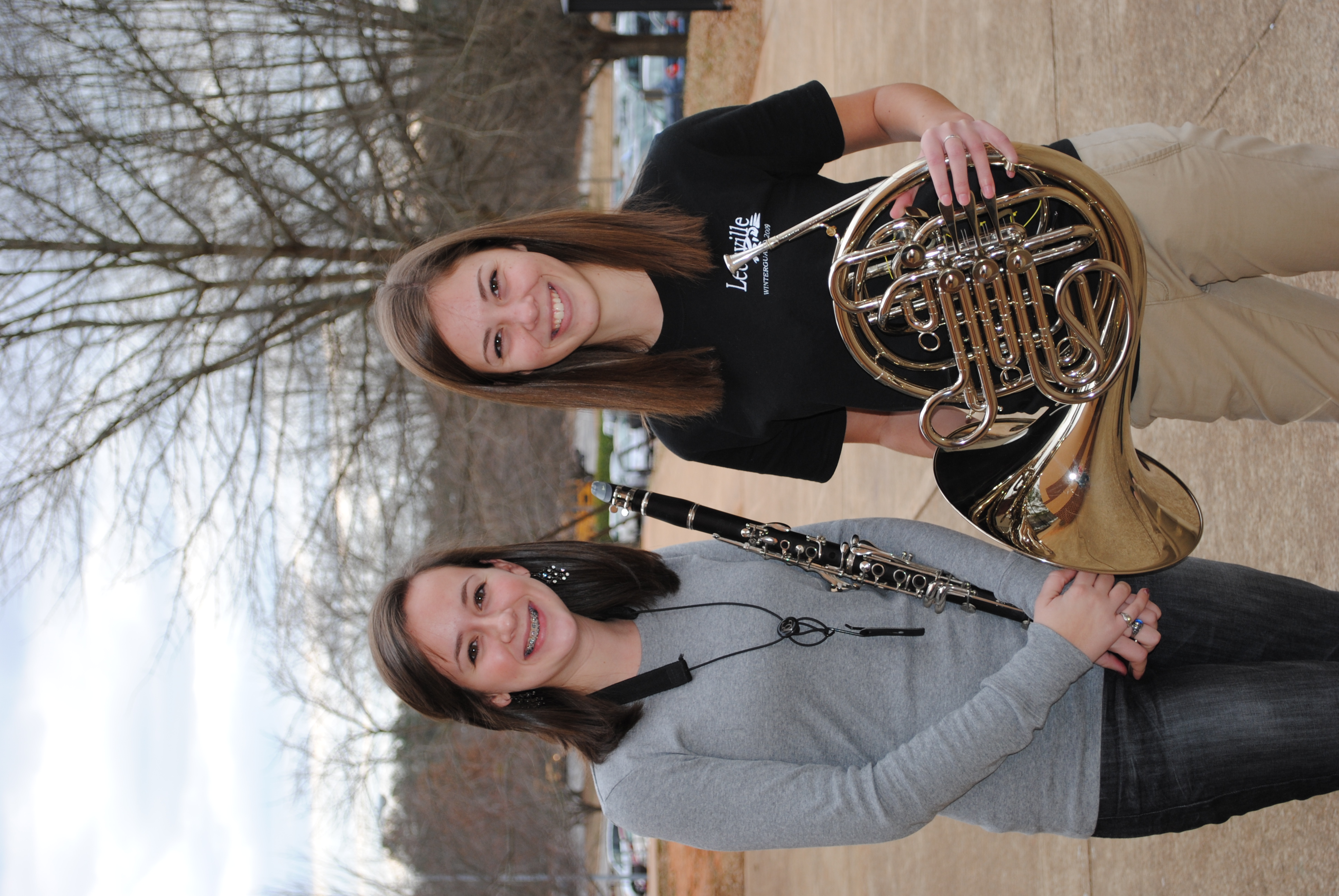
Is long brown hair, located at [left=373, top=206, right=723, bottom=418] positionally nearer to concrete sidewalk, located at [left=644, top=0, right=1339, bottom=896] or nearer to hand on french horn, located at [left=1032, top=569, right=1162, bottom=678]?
hand on french horn, located at [left=1032, top=569, right=1162, bottom=678]

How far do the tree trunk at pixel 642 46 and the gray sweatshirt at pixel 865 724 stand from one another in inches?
383

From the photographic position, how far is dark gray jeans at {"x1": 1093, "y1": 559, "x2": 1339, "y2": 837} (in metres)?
1.62

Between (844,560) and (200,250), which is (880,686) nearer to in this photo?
(844,560)

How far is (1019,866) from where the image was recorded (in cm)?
348

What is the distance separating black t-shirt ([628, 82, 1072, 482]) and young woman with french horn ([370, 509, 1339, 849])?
35 cm

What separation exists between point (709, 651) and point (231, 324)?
18.3 ft

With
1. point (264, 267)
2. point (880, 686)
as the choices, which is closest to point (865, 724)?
point (880, 686)

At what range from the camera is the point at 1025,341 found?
1711mm

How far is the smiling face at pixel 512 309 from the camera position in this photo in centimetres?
195

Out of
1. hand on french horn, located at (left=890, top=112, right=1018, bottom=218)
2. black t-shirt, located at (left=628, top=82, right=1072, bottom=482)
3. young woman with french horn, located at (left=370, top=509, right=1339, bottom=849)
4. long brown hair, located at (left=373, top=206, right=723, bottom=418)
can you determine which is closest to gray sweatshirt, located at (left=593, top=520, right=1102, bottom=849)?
young woman with french horn, located at (left=370, top=509, right=1339, bottom=849)

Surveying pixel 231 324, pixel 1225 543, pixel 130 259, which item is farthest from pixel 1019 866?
pixel 130 259

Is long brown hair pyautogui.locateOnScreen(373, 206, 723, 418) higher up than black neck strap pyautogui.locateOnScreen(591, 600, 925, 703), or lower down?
higher up

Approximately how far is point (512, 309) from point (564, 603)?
0.72 metres

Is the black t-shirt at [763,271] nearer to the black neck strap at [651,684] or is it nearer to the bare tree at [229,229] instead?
the black neck strap at [651,684]
